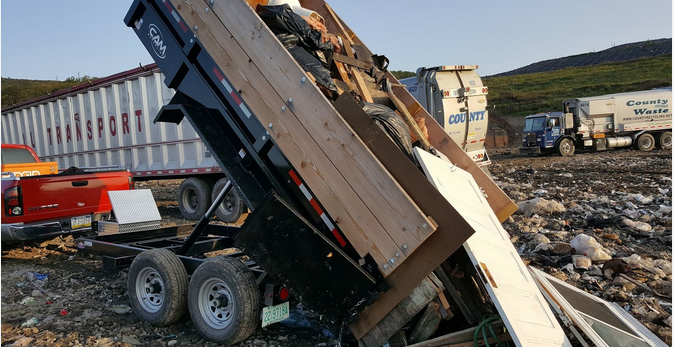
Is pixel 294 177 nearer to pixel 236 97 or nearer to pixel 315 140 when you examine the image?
Answer: pixel 315 140

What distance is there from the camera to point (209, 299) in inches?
128

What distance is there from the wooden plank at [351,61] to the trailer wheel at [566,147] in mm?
19951

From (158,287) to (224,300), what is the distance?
2.43ft

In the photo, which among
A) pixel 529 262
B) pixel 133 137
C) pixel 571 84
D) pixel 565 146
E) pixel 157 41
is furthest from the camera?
pixel 571 84

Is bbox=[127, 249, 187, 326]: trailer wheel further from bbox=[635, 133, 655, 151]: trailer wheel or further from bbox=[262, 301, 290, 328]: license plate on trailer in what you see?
bbox=[635, 133, 655, 151]: trailer wheel

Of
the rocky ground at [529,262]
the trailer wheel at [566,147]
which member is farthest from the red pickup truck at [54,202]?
the trailer wheel at [566,147]

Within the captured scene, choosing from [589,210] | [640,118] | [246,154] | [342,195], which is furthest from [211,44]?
[640,118]

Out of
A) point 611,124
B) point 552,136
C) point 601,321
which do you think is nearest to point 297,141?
point 601,321

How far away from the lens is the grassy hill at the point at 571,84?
4078 cm

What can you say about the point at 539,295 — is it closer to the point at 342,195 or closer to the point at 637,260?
the point at 342,195

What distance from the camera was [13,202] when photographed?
5.48 m

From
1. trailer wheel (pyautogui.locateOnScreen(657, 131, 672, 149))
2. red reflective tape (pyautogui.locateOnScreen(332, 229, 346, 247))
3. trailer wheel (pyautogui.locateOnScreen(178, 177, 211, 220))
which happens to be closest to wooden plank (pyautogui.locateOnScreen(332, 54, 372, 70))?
red reflective tape (pyautogui.locateOnScreen(332, 229, 346, 247))

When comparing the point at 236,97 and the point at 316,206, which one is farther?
the point at 236,97

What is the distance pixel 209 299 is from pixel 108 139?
8844mm
